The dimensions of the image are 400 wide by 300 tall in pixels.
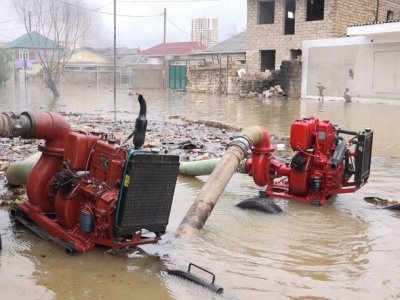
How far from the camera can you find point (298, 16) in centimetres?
3023

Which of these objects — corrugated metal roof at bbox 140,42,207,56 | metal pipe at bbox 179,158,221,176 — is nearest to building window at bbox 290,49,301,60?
corrugated metal roof at bbox 140,42,207,56

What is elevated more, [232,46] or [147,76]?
[232,46]

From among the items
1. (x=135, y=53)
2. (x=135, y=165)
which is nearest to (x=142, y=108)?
(x=135, y=165)

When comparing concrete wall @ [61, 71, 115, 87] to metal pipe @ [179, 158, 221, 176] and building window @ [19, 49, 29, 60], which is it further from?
metal pipe @ [179, 158, 221, 176]

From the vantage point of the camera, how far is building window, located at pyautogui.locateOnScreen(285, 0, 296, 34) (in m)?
32.7

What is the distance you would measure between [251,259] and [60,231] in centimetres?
157

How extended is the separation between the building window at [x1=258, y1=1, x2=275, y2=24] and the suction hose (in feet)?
92.5

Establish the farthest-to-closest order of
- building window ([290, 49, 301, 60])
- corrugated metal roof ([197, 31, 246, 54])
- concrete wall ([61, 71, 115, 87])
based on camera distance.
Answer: concrete wall ([61, 71, 115, 87])
corrugated metal roof ([197, 31, 246, 54])
building window ([290, 49, 301, 60])

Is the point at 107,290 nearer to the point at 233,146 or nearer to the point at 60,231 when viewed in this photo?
the point at 60,231

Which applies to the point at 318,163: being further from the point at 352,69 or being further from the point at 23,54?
the point at 23,54

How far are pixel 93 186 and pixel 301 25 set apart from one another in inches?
1097

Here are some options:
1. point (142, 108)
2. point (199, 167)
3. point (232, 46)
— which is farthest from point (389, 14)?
point (142, 108)

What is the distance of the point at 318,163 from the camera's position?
5.67 m

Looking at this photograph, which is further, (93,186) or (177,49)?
(177,49)
